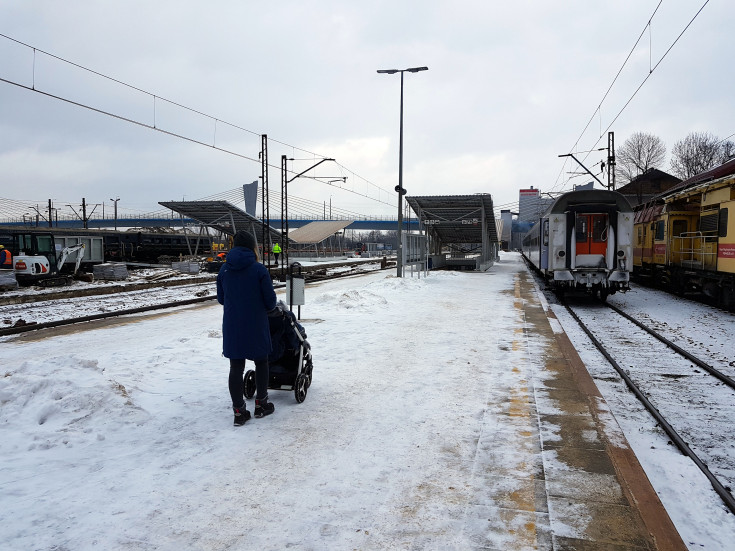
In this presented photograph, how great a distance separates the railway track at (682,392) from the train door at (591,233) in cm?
407

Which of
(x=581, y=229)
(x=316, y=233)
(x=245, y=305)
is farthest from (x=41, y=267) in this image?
(x=316, y=233)

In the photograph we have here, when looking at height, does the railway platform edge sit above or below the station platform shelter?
below

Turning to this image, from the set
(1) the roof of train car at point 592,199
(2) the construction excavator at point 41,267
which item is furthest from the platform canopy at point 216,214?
(1) the roof of train car at point 592,199

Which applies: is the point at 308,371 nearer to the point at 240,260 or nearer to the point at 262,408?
the point at 262,408

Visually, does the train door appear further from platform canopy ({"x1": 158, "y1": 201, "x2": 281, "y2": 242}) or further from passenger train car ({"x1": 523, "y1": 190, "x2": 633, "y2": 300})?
platform canopy ({"x1": 158, "y1": 201, "x2": 281, "y2": 242})

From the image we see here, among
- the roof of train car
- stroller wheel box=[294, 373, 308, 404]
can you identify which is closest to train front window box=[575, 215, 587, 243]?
the roof of train car

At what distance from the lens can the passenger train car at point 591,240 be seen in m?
14.0

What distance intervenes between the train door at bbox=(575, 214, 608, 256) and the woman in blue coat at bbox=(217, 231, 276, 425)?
12.2 metres

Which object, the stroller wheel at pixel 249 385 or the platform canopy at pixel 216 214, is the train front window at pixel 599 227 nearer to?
the stroller wheel at pixel 249 385

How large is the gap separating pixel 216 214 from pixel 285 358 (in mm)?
34458

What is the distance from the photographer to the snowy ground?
9.60ft

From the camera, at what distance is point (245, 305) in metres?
4.52

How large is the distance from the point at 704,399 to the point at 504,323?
482cm

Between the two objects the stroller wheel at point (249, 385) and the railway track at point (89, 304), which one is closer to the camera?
the stroller wheel at point (249, 385)
